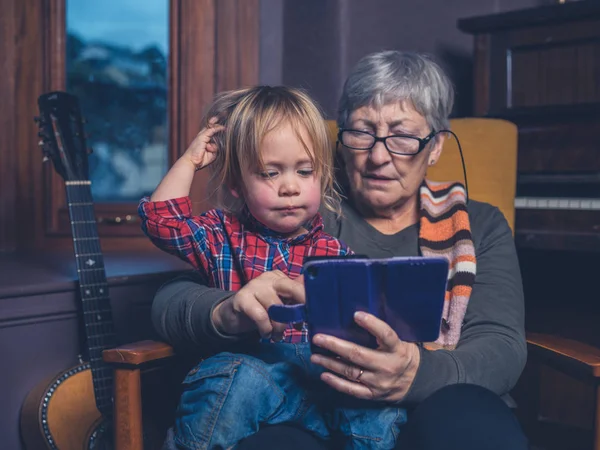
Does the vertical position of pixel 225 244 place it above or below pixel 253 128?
below

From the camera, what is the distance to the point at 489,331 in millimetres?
1425

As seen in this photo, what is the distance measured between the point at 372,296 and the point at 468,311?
0.51 m

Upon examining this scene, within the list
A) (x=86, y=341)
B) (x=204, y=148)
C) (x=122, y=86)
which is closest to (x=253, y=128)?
(x=204, y=148)

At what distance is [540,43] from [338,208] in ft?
2.94

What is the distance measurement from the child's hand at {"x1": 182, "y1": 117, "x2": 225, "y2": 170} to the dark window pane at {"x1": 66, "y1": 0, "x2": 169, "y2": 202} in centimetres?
113

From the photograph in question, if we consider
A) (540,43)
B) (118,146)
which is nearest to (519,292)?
(540,43)

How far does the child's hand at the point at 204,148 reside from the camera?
139 centimetres

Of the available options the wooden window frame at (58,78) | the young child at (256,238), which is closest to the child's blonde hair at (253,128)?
the young child at (256,238)

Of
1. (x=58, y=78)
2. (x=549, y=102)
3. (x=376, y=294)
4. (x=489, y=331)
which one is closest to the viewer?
(x=376, y=294)

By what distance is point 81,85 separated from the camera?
8.16 ft

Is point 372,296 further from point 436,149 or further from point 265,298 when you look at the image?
point 436,149

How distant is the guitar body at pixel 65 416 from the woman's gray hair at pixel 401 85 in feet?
3.02

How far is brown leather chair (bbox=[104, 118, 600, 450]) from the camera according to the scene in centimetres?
133

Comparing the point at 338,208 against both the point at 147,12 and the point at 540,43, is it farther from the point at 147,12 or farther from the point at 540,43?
the point at 147,12
